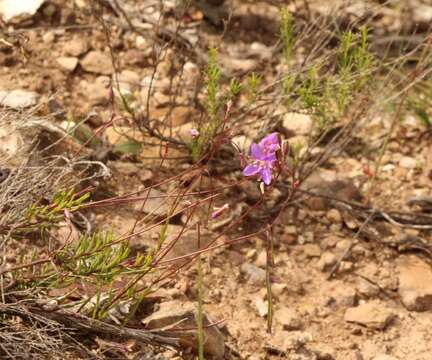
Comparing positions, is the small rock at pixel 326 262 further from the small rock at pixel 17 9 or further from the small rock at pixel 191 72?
the small rock at pixel 17 9

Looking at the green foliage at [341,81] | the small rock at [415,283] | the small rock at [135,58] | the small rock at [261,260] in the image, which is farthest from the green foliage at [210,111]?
the small rock at [415,283]

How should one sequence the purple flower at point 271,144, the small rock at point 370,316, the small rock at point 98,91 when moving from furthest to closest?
the small rock at point 98,91, the small rock at point 370,316, the purple flower at point 271,144

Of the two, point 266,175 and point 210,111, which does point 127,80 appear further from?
point 266,175

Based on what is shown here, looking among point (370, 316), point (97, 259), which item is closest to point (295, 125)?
point (370, 316)

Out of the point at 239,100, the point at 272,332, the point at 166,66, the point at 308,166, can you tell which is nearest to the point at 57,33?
the point at 166,66

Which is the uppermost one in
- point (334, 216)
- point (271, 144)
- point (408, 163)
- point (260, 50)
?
point (260, 50)

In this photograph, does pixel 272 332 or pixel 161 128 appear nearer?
pixel 272 332

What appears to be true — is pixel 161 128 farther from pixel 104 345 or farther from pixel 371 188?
pixel 104 345
